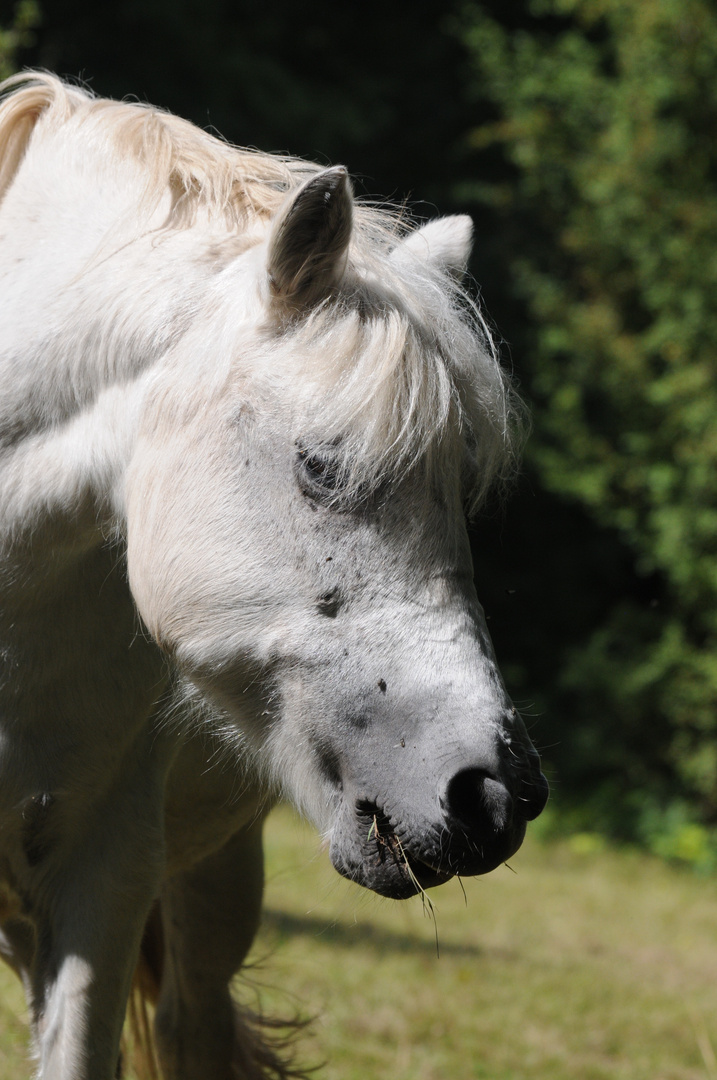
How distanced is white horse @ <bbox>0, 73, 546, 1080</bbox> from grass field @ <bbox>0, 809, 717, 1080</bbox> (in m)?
0.37

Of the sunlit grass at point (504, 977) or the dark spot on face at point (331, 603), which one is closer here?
the dark spot on face at point (331, 603)

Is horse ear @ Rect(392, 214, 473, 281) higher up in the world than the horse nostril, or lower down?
higher up

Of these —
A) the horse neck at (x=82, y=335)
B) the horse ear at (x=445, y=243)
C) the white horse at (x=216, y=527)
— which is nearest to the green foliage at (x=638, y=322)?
the horse ear at (x=445, y=243)

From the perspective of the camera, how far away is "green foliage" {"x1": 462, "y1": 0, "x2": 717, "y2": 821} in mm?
8070

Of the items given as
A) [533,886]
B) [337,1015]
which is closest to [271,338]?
[337,1015]

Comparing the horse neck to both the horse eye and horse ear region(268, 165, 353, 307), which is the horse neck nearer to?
horse ear region(268, 165, 353, 307)

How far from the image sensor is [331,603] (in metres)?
1.77

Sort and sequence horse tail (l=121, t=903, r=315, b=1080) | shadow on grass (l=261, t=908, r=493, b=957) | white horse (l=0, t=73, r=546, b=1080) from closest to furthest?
1. white horse (l=0, t=73, r=546, b=1080)
2. horse tail (l=121, t=903, r=315, b=1080)
3. shadow on grass (l=261, t=908, r=493, b=957)

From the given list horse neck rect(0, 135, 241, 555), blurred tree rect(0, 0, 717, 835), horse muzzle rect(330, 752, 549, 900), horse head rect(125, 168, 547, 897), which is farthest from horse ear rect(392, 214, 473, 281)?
blurred tree rect(0, 0, 717, 835)

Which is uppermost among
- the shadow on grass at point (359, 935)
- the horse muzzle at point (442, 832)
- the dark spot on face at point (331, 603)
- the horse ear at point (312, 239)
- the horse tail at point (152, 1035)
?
the horse ear at point (312, 239)

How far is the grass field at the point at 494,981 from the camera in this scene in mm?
3725

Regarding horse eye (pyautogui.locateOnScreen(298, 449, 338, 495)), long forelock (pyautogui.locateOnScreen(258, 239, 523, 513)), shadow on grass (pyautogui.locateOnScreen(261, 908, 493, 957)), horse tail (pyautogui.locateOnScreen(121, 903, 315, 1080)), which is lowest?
shadow on grass (pyautogui.locateOnScreen(261, 908, 493, 957))

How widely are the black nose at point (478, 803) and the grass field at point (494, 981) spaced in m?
0.39

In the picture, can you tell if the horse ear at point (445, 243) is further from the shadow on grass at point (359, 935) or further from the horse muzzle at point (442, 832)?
the shadow on grass at point (359, 935)
